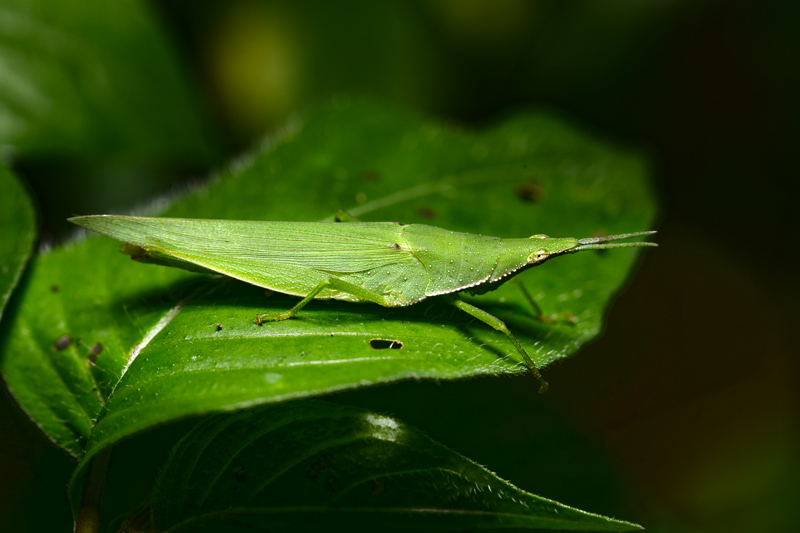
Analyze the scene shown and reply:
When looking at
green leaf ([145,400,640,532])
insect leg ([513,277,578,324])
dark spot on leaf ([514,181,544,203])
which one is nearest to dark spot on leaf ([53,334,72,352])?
green leaf ([145,400,640,532])

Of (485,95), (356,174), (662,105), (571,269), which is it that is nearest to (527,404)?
(571,269)

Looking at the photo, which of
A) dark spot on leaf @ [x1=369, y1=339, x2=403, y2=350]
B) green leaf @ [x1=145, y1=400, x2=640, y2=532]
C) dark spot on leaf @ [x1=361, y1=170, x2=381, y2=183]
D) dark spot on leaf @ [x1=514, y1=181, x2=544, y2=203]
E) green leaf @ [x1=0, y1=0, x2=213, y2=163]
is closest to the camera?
green leaf @ [x1=145, y1=400, x2=640, y2=532]

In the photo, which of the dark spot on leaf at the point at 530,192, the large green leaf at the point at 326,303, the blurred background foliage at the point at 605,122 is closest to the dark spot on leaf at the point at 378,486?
the large green leaf at the point at 326,303

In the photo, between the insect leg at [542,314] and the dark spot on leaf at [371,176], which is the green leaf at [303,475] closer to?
the insect leg at [542,314]

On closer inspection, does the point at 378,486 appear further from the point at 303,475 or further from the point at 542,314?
the point at 542,314

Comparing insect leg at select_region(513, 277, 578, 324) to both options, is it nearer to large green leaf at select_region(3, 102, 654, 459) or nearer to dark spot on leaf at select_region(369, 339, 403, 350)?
large green leaf at select_region(3, 102, 654, 459)

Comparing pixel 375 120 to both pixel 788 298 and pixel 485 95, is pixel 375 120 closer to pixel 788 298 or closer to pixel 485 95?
pixel 485 95
